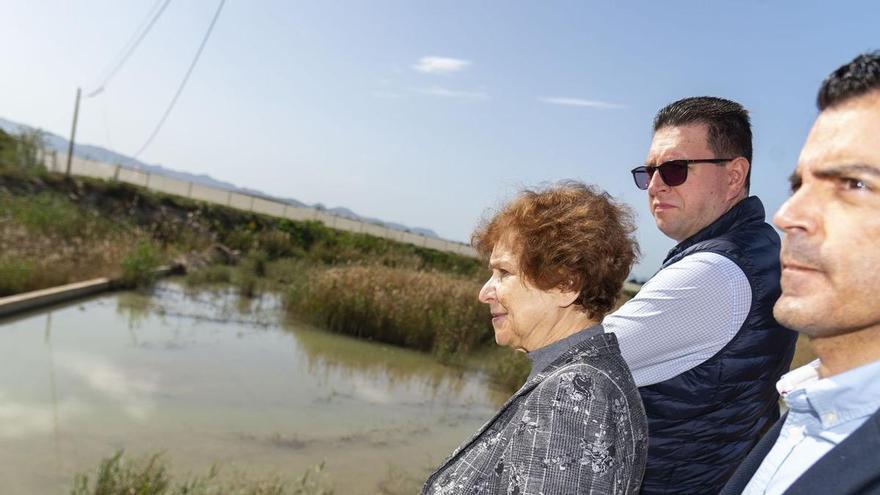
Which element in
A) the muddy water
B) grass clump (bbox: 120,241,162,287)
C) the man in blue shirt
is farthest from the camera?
grass clump (bbox: 120,241,162,287)

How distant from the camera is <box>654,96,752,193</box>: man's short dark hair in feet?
Answer: 7.77

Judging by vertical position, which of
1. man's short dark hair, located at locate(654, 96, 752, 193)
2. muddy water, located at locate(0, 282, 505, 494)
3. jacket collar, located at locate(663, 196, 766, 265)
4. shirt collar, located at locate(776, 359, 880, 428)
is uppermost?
man's short dark hair, located at locate(654, 96, 752, 193)

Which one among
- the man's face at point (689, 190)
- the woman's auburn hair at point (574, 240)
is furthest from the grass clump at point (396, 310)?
the woman's auburn hair at point (574, 240)

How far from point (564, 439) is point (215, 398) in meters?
5.50

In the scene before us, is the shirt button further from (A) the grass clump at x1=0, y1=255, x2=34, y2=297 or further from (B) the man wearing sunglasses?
(A) the grass clump at x1=0, y1=255, x2=34, y2=297

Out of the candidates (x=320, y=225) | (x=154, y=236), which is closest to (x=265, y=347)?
(x=154, y=236)

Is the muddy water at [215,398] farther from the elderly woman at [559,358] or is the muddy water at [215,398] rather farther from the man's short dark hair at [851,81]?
the man's short dark hair at [851,81]

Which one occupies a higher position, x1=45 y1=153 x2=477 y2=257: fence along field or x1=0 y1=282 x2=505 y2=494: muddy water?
x1=45 y1=153 x2=477 y2=257: fence along field

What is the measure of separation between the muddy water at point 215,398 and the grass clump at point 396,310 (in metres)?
0.28

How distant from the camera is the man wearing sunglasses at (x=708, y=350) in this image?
6.09 ft

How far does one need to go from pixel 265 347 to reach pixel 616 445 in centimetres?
785

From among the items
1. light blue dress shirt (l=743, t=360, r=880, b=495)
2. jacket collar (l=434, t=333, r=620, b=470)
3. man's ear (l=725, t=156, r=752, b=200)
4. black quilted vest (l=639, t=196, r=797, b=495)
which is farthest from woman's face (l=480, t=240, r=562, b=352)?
man's ear (l=725, t=156, r=752, b=200)

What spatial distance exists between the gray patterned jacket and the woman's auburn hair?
0.60 feet

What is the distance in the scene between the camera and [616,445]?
1.46 meters
